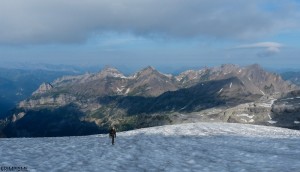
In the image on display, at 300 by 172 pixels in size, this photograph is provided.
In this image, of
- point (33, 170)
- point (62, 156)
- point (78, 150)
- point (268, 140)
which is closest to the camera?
point (33, 170)

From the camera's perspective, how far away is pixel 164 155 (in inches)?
1506

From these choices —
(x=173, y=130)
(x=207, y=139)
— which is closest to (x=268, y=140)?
(x=207, y=139)

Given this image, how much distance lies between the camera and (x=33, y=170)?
28.1m

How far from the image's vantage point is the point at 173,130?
212ft

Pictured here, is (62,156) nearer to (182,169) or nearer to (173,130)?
(182,169)

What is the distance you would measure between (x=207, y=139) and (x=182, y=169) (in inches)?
911

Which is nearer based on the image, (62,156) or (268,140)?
(62,156)

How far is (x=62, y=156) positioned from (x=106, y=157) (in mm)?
4136

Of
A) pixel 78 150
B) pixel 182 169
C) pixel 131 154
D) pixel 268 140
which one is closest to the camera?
pixel 182 169

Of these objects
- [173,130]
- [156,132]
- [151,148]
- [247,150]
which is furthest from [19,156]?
[173,130]

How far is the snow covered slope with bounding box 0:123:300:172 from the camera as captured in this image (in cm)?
3112

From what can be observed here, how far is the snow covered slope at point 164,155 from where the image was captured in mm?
31123

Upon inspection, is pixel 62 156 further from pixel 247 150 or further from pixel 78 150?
pixel 247 150

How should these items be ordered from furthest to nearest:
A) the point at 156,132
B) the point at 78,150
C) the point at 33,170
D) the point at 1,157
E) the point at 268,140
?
the point at 156,132 < the point at 268,140 < the point at 78,150 < the point at 1,157 < the point at 33,170
